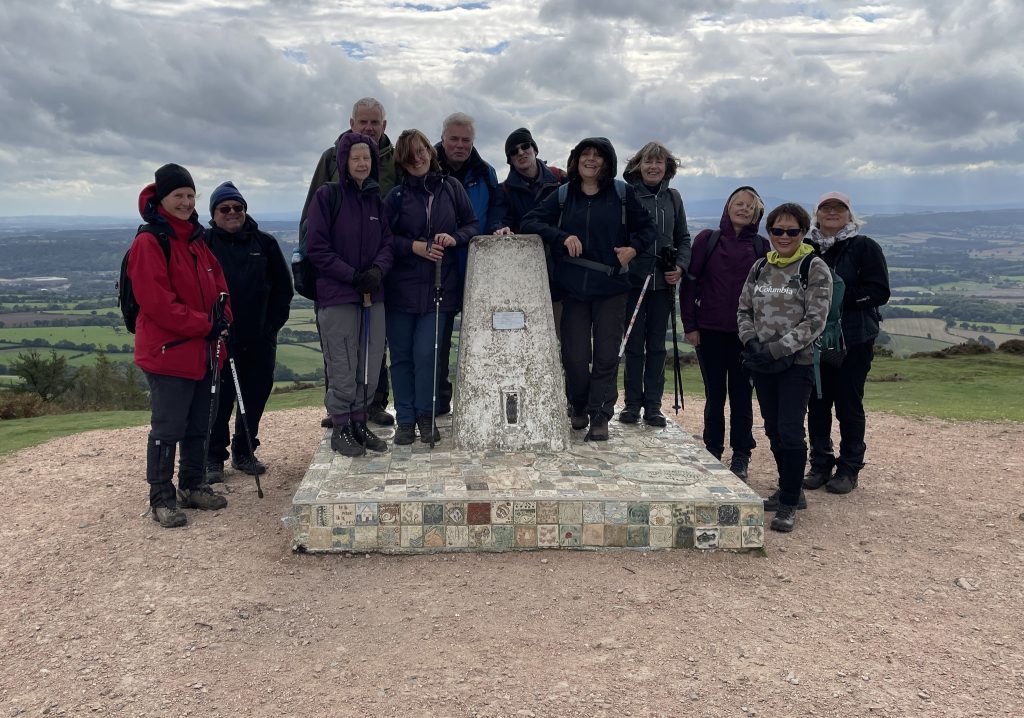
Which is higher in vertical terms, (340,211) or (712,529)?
(340,211)

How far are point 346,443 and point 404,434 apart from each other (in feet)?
2.05

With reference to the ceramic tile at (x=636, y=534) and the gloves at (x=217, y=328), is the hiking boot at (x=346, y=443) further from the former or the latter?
the ceramic tile at (x=636, y=534)

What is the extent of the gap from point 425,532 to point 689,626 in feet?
6.79

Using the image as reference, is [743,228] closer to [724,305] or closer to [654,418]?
[724,305]

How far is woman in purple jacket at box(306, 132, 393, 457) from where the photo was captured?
6359mm

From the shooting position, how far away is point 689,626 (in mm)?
4781

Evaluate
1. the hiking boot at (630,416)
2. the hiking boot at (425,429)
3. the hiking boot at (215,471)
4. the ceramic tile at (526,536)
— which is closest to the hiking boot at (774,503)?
the hiking boot at (630,416)

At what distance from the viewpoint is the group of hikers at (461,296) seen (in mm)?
6129

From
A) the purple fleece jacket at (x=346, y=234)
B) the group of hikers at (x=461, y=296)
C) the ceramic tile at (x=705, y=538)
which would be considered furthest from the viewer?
the purple fleece jacket at (x=346, y=234)

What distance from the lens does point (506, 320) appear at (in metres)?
7.24

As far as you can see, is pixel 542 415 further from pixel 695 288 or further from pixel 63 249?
pixel 63 249

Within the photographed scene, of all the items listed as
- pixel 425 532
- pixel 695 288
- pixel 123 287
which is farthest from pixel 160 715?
pixel 695 288

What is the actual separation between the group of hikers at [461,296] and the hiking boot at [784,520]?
0.02 metres

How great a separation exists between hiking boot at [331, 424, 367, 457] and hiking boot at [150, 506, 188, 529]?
4.56 feet
